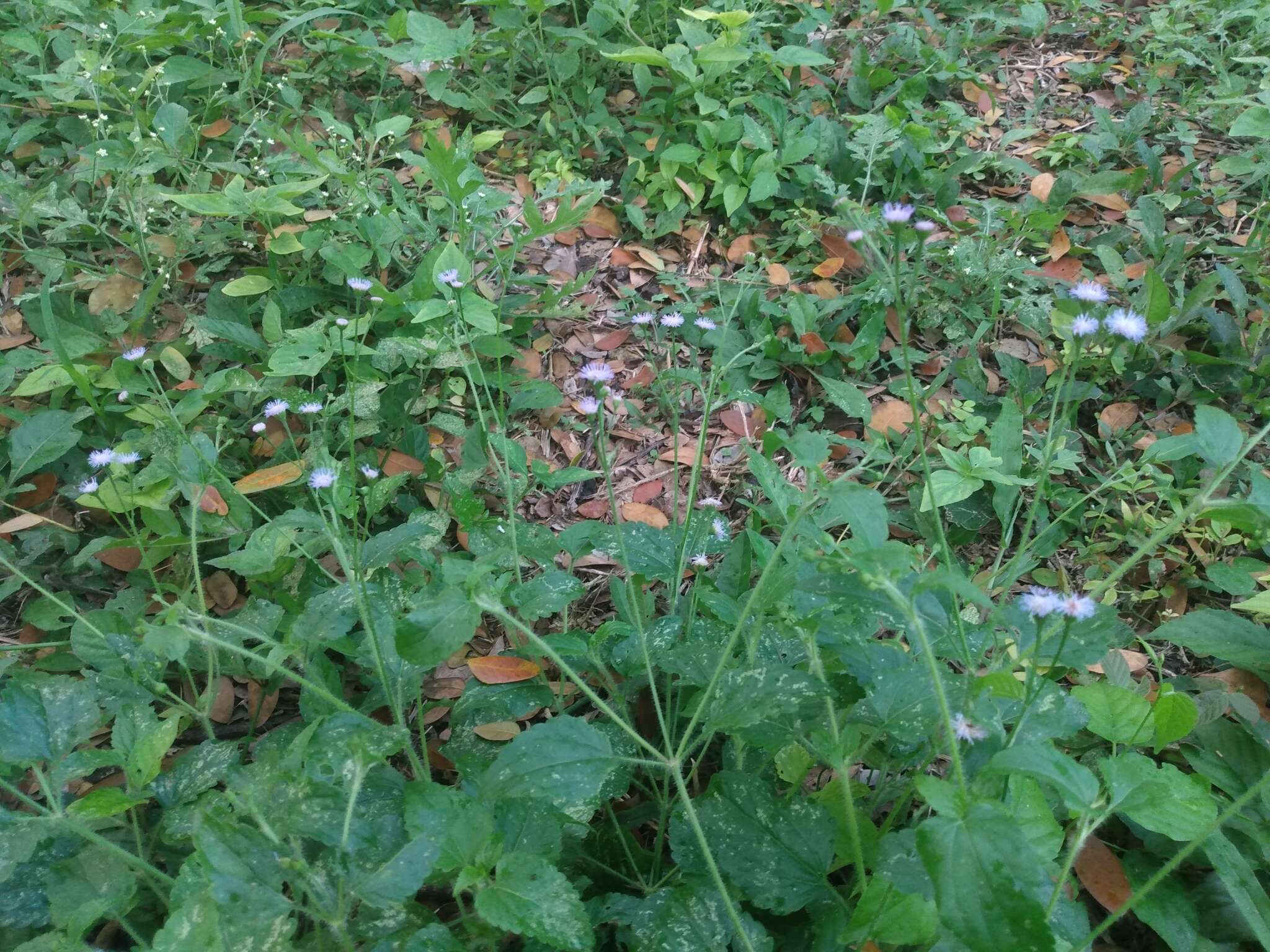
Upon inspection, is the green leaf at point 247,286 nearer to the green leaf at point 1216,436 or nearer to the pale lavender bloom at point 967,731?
the pale lavender bloom at point 967,731

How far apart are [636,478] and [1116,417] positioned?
4.55 ft

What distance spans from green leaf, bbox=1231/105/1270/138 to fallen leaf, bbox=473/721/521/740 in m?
2.77

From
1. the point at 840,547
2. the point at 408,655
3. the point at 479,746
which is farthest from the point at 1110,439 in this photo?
the point at 408,655

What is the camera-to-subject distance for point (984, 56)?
3.37 meters

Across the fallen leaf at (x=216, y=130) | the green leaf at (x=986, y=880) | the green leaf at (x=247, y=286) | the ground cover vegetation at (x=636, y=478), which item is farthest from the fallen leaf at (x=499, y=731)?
the fallen leaf at (x=216, y=130)

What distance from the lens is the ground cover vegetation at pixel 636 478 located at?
120cm

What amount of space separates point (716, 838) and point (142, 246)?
7.74ft

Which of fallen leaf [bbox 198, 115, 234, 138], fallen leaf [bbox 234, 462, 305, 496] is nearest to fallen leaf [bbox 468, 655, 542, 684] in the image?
fallen leaf [bbox 234, 462, 305, 496]

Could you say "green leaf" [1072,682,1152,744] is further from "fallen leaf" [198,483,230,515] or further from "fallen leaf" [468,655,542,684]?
"fallen leaf" [198,483,230,515]

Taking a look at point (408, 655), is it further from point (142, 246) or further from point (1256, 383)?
point (1256, 383)

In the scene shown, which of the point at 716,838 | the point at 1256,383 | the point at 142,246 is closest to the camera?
the point at 716,838

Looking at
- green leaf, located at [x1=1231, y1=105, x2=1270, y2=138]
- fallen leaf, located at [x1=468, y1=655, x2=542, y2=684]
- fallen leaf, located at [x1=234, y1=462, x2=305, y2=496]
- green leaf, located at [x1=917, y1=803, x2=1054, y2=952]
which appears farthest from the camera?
green leaf, located at [x1=1231, y1=105, x2=1270, y2=138]

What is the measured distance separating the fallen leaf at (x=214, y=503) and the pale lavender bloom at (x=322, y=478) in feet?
1.97

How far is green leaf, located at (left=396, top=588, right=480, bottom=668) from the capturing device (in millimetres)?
1068
